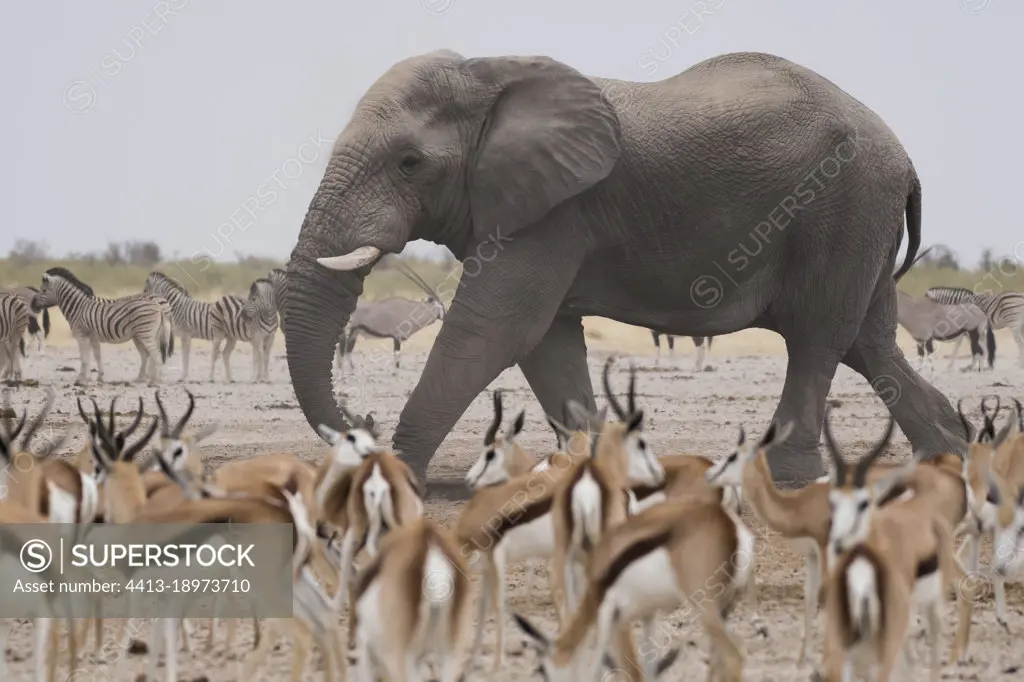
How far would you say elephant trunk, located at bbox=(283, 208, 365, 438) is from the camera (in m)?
10.7

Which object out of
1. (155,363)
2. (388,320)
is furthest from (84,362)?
(388,320)

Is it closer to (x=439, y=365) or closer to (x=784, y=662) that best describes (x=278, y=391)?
(x=439, y=365)

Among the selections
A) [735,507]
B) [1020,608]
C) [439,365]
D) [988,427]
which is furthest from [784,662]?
[439,365]

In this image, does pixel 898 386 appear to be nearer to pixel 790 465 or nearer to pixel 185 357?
pixel 790 465

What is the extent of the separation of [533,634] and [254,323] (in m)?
19.7

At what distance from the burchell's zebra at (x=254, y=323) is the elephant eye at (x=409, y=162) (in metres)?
13.8

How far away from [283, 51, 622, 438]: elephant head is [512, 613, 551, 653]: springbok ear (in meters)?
4.94

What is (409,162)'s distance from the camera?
36.7ft

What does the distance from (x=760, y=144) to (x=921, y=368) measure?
1608cm

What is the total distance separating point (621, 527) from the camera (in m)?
6.49

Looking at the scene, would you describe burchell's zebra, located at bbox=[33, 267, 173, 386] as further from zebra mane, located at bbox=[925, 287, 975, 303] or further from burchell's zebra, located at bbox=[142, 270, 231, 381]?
zebra mane, located at bbox=[925, 287, 975, 303]

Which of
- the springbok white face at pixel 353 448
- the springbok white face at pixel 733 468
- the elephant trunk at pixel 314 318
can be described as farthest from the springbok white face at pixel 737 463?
the elephant trunk at pixel 314 318

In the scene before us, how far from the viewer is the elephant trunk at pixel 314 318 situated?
1073 centimetres

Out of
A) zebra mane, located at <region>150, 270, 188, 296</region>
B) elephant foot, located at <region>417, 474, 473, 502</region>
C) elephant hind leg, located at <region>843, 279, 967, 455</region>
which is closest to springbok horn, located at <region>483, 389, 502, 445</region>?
elephant foot, located at <region>417, 474, 473, 502</region>
